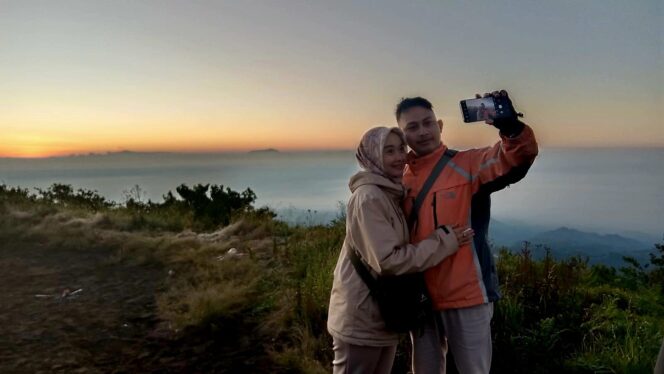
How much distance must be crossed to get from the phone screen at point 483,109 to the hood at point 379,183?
0.51 meters

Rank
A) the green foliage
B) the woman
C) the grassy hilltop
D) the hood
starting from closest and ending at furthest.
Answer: the woman < the hood < the green foliage < the grassy hilltop

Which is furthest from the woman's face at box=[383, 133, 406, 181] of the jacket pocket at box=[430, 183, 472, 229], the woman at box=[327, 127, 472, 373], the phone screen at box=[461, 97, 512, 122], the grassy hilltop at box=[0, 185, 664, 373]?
the grassy hilltop at box=[0, 185, 664, 373]

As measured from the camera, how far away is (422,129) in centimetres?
293

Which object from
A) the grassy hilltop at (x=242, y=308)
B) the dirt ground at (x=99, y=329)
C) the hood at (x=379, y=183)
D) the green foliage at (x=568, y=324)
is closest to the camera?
the hood at (x=379, y=183)

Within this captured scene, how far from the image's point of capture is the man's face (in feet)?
9.61

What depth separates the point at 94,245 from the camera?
9812 millimetres

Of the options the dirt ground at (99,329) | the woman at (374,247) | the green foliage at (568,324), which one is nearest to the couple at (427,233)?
the woman at (374,247)

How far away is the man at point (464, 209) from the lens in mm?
2715

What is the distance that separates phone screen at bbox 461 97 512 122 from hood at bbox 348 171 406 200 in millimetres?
507

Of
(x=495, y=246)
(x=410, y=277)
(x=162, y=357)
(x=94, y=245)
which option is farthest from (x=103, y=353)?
(x=94, y=245)

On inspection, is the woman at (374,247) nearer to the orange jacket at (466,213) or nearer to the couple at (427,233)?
the couple at (427,233)

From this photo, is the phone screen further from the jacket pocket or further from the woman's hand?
the woman's hand

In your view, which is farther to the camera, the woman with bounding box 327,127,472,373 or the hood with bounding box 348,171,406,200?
the hood with bounding box 348,171,406,200

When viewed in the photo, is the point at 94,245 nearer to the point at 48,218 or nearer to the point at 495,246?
the point at 48,218
